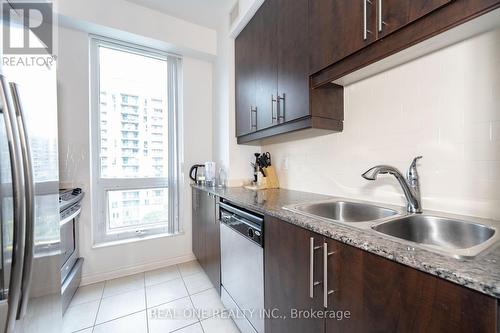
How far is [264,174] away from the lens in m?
2.11

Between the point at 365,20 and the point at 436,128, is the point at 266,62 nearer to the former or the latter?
the point at 365,20

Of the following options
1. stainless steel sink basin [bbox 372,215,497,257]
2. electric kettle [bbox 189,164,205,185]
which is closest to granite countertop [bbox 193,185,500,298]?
stainless steel sink basin [bbox 372,215,497,257]

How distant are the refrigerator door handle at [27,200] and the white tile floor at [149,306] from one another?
933mm

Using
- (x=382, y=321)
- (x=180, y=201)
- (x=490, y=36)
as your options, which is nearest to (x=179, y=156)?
(x=180, y=201)

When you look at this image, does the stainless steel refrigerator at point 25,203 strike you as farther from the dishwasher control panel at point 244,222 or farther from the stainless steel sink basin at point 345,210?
the stainless steel sink basin at point 345,210

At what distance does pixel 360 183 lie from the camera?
1.38 m

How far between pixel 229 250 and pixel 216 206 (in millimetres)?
371

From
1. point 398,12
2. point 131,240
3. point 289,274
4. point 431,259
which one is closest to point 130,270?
point 131,240

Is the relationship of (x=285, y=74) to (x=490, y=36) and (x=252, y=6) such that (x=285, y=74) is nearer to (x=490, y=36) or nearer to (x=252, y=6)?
(x=252, y=6)

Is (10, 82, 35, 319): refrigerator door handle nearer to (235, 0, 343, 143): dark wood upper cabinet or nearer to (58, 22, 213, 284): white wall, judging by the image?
(235, 0, 343, 143): dark wood upper cabinet

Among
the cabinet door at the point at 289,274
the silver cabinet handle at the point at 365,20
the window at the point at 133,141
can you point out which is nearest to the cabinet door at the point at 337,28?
the silver cabinet handle at the point at 365,20

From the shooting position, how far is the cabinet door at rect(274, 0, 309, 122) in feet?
4.37

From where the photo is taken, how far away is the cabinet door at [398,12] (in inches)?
30.6

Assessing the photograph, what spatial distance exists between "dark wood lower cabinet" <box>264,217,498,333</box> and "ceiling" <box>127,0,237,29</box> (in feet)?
7.13
